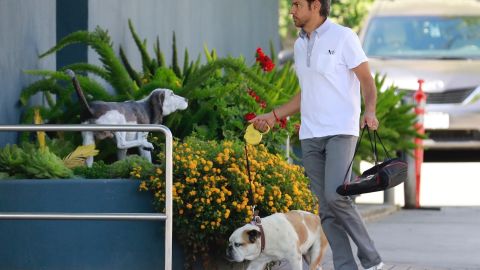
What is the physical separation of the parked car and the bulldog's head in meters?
8.69

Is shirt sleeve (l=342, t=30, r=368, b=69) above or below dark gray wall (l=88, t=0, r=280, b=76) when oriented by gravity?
below

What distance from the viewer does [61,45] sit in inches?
431

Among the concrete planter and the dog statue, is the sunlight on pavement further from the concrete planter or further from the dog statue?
the concrete planter

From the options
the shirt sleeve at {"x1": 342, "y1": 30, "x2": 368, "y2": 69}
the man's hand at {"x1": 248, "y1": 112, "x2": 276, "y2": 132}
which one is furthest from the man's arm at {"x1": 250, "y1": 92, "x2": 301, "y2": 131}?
the shirt sleeve at {"x1": 342, "y1": 30, "x2": 368, "y2": 69}

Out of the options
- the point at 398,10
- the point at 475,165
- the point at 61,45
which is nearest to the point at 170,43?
the point at 61,45

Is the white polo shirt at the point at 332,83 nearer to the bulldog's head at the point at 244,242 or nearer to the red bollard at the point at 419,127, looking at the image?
the bulldog's head at the point at 244,242

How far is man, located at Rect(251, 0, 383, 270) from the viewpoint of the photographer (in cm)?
825

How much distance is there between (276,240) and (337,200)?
0.85 metres

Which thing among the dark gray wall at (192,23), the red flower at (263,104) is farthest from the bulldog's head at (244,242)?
the dark gray wall at (192,23)

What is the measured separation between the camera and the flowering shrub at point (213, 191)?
9148mm

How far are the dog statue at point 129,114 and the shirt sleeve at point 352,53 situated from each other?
2.53 metres

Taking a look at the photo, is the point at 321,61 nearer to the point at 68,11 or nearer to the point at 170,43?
the point at 68,11

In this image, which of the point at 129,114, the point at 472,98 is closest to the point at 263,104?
the point at 129,114

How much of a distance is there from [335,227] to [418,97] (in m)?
8.76
